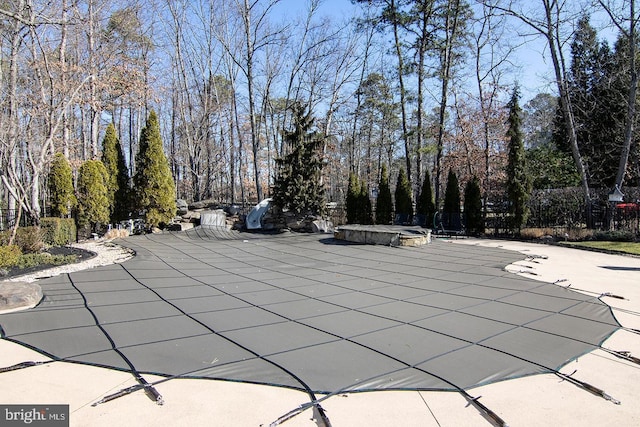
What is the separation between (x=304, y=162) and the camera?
11109 millimetres

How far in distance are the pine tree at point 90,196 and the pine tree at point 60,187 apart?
30cm

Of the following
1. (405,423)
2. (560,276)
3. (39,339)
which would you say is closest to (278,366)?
(405,423)

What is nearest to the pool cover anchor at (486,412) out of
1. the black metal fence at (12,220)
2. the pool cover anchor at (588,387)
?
the pool cover anchor at (588,387)

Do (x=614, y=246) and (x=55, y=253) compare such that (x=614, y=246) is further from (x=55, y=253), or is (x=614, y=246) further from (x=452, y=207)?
(x=55, y=253)

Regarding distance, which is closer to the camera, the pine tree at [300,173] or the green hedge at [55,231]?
the green hedge at [55,231]

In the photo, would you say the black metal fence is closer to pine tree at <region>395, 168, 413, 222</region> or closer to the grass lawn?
pine tree at <region>395, 168, 413, 222</region>

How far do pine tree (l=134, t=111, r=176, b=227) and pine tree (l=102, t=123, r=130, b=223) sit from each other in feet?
2.67

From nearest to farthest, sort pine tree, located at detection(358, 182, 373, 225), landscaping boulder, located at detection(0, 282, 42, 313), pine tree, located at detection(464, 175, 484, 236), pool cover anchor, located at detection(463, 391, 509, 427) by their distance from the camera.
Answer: pool cover anchor, located at detection(463, 391, 509, 427), landscaping boulder, located at detection(0, 282, 42, 313), pine tree, located at detection(464, 175, 484, 236), pine tree, located at detection(358, 182, 373, 225)

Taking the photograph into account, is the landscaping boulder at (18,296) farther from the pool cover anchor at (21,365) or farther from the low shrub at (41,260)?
the low shrub at (41,260)

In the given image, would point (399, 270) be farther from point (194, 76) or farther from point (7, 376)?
point (194, 76)

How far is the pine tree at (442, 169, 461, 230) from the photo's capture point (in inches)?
472

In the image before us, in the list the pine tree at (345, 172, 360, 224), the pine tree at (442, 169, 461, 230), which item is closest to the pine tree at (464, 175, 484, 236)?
the pine tree at (442, 169, 461, 230)

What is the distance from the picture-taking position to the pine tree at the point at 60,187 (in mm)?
9154

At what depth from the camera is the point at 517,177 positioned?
35.5ft
